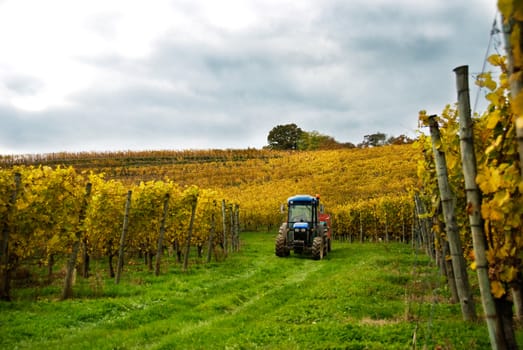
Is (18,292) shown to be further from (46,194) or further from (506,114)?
(506,114)

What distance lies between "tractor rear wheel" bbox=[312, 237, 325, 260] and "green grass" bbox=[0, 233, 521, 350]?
6.26 m

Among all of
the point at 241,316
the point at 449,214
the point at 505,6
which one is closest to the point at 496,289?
the point at 449,214

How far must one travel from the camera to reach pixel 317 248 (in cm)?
1927

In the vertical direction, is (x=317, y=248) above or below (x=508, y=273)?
below

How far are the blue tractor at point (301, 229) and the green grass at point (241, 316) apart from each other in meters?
6.86

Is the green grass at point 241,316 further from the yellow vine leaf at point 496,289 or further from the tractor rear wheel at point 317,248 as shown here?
the tractor rear wheel at point 317,248

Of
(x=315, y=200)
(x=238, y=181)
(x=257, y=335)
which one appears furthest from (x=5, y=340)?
(x=238, y=181)

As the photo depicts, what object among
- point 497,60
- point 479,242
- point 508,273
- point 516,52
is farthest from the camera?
point 497,60

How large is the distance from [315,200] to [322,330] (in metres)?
14.1

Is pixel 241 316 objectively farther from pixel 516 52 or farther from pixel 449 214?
pixel 516 52

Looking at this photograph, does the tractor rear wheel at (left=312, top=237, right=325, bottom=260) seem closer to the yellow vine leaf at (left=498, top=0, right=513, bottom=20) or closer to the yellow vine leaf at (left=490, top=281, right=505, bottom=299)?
the yellow vine leaf at (left=490, top=281, right=505, bottom=299)

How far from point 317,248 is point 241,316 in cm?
1122

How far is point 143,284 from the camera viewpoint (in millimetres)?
12047

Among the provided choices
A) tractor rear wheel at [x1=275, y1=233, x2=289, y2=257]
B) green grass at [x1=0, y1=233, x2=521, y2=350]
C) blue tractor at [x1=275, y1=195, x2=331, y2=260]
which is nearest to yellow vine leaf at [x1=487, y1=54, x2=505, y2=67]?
green grass at [x1=0, y1=233, x2=521, y2=350]
